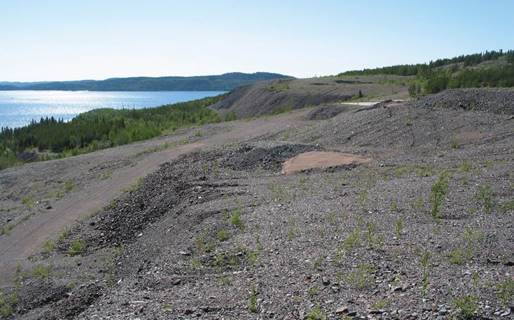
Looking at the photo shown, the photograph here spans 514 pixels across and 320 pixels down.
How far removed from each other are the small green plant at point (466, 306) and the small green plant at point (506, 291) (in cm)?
31

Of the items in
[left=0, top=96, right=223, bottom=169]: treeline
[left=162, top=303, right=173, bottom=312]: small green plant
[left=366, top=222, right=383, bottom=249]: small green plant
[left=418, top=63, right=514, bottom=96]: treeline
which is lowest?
[left=0, top=96, right=223, bottom=169]: treeline

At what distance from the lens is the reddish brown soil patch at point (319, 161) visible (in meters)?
17.8

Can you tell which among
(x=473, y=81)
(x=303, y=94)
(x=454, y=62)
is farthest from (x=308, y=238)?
(x=454, y=62)

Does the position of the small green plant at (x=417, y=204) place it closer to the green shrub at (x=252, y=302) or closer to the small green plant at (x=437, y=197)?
the small green plant at (x=437, y=197)

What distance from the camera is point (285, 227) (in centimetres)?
1143

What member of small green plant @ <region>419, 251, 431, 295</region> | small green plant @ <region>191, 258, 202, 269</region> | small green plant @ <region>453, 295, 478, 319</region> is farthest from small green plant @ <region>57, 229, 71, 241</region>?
small green plant @ <region>453, 295, 478, 319</region>

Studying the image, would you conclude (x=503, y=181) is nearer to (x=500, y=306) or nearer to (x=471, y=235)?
(x=471, y=235)

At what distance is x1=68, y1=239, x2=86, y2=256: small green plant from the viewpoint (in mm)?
14773

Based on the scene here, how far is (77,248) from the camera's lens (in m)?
14.9

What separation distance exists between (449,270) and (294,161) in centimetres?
1079

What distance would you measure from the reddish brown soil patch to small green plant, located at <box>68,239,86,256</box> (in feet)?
20.0

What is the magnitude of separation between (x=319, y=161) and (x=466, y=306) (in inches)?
459

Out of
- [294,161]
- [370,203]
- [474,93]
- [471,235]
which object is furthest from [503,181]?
[474,93]

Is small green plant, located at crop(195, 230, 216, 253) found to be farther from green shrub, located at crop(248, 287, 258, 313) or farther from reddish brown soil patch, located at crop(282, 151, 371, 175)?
reddish brown soil patch, located at crop(282, 151, 371, 175)
